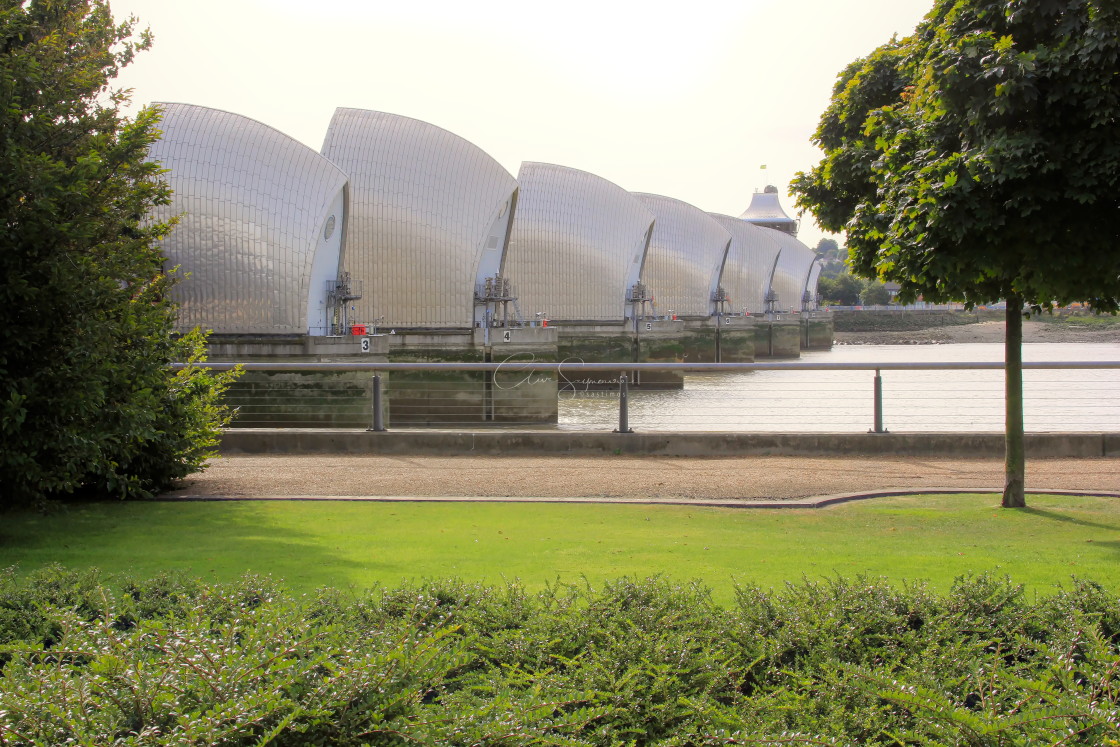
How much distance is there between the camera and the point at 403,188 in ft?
128

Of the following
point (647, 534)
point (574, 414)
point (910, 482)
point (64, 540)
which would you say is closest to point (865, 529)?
point (647, 534)

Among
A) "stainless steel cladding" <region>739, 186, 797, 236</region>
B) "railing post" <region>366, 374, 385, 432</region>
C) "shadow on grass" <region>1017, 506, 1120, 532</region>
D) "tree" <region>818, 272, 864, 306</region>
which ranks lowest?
"shadow on grass" <region>1017, 506, 1120, 532</region>

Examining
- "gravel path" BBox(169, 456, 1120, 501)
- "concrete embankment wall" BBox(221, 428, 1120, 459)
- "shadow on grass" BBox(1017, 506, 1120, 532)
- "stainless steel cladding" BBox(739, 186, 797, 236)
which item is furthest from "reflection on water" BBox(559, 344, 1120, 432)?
"stainless steel cladding" BBox(739, 186, 797, 236)

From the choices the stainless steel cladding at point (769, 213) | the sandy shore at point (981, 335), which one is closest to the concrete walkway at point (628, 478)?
the sandy shore at point (981, 335)

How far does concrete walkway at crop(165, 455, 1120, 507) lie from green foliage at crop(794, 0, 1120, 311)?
2220 millimetres

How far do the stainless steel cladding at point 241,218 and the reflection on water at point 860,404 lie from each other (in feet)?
32.8

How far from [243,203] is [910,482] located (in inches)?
1010

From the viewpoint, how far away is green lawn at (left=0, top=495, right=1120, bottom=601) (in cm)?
543

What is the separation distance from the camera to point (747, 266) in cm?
9188

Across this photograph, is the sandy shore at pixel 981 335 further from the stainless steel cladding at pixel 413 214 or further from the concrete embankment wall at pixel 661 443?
the concrete embankment wall at pixel 661 443

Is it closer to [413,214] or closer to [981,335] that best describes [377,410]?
[413,214]

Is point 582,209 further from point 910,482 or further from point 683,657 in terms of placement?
point 683,657

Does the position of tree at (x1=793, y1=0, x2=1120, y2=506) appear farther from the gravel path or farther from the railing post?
the railing post

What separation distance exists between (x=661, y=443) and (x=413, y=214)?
29965 millimetres
